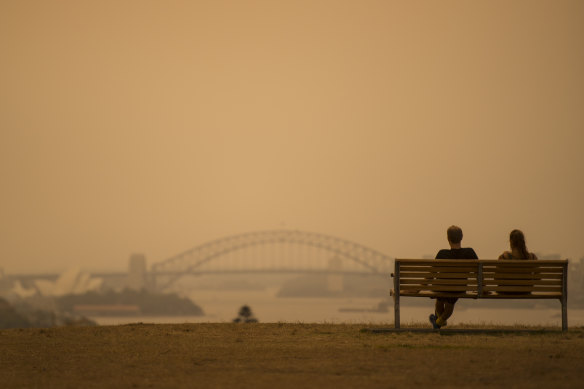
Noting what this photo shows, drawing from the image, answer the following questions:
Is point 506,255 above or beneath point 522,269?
above

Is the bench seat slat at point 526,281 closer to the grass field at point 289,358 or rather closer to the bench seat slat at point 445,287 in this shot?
the bench seat slat at point 445,287

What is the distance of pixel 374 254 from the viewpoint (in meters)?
116

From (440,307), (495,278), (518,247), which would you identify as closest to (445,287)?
(440,307)

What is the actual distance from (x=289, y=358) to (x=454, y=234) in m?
2.53

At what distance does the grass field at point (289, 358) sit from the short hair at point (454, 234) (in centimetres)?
100

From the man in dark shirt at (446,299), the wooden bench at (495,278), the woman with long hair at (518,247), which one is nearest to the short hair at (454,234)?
the man in dark shirt at (446,299)

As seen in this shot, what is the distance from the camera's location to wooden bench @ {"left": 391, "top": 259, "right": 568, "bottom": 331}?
A: 30.3 ft

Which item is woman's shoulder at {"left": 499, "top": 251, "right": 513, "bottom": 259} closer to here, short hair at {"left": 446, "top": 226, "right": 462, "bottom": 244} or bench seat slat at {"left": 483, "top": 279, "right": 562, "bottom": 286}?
bench seat slat at {"left": 483, "top": 279, "right": 562, "bottom": 286}

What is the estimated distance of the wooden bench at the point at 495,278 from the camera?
923 cm

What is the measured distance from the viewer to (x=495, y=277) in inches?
365

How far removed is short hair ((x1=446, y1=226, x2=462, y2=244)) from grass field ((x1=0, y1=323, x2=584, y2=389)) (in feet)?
3.29

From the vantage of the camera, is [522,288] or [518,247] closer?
[522,288]

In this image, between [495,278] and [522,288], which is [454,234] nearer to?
[495,278]

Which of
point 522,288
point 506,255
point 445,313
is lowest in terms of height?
point 445,313
